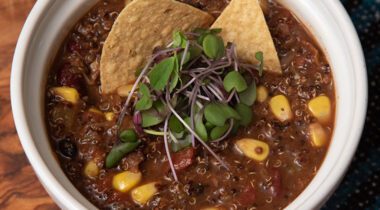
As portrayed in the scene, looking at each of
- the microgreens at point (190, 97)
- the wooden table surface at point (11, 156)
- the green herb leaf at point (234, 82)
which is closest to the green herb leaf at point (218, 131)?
the microgreens at point (190, 97)

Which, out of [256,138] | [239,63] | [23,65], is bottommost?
[256,138]

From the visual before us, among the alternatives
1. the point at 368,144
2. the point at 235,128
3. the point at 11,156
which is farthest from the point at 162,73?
the point at 368,144

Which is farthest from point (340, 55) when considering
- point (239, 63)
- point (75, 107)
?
point (75, 107)

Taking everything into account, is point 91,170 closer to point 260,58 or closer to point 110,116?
point 110,116

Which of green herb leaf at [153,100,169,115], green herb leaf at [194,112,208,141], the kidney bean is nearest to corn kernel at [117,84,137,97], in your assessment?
green herb leaf at [153,100,169,115]

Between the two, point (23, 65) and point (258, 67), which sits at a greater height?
point (23, 65)

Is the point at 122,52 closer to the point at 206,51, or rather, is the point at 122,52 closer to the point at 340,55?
the point at 206,51

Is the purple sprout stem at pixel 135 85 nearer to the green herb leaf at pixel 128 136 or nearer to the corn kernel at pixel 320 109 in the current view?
the green herb leaf at pixel 128 136
